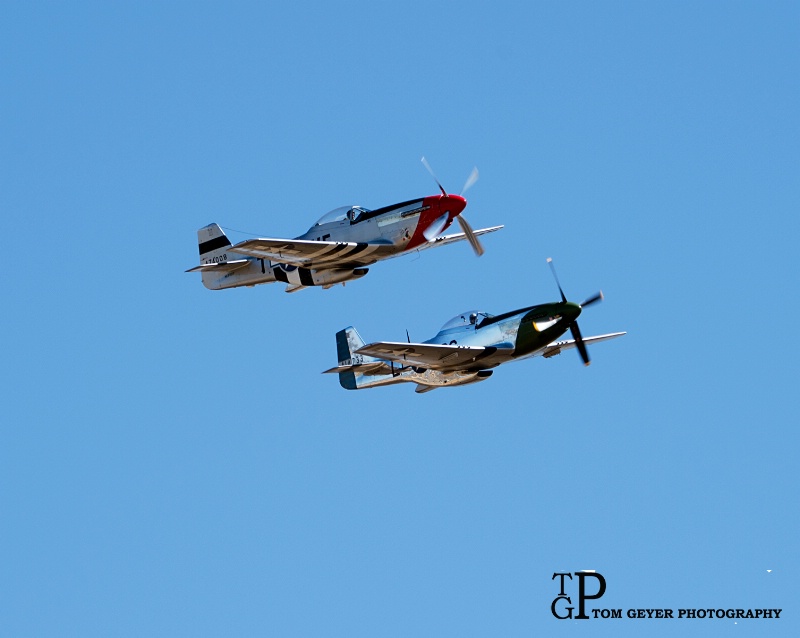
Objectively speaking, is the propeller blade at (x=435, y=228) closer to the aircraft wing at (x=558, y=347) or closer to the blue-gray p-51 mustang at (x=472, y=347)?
the blue-gray p-51 mustang at (x=472, y=347)

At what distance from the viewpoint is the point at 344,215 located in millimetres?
67188

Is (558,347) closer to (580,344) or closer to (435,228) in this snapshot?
(580,344)

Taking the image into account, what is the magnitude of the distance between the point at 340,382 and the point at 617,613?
52.0ft

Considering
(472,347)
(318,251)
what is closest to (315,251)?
(318,251)

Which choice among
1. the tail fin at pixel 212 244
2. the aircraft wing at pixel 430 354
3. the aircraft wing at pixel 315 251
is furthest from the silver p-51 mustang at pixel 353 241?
the aircraft wing at pixel 430 354

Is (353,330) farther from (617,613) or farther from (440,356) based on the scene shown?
(617,613)

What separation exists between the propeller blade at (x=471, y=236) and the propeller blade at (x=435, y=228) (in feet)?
6.22

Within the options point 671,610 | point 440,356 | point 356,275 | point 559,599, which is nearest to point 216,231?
point 356,275

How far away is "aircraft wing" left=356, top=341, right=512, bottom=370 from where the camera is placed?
64.0m

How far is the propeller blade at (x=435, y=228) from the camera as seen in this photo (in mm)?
66438

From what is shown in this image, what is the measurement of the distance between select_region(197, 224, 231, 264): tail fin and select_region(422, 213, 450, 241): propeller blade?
8590 millimetres

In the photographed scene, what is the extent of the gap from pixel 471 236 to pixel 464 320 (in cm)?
446

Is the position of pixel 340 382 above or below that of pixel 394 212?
below

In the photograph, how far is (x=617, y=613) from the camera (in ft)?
203
